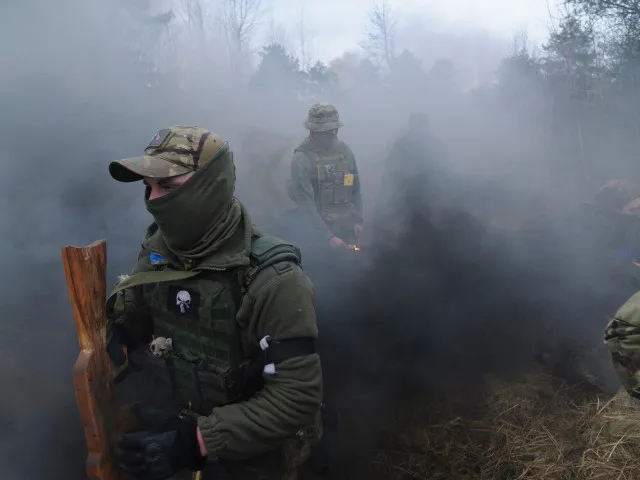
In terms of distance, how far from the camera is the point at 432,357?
4.74 metres

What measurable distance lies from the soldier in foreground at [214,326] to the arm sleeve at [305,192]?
11.4 ft

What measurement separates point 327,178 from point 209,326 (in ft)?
14.0

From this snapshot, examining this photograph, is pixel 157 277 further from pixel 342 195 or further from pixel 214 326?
pixel 342 195

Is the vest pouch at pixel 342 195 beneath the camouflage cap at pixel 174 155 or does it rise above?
beneath

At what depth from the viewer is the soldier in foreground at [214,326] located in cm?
179

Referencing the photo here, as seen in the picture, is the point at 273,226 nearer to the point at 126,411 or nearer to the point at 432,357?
the point at 432,357

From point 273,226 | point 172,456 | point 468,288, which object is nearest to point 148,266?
point 172,456

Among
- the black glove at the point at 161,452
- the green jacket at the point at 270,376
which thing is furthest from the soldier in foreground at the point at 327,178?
the black glove at the point at 161,452

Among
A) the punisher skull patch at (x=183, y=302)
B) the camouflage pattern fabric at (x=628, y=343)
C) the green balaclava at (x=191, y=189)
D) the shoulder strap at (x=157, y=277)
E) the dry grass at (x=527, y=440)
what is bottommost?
the dry grass at (x=527, y=440)

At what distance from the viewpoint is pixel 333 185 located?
6.11 meters

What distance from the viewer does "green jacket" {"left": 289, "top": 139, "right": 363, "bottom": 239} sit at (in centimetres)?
568

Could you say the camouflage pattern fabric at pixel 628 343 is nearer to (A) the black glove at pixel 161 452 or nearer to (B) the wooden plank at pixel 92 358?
(A) the black glove at pixel 161 452

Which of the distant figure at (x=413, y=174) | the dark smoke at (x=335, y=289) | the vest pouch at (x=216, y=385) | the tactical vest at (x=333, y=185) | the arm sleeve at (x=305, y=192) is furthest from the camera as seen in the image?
the distant figure at (x=413, y=174)

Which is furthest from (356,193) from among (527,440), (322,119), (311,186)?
(527,440)
